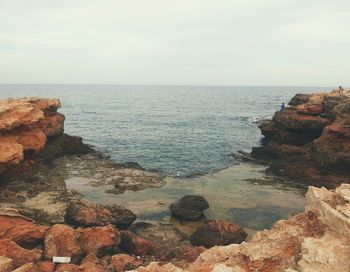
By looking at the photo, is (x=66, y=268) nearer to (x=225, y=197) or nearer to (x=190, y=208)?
(x=190, y=208)

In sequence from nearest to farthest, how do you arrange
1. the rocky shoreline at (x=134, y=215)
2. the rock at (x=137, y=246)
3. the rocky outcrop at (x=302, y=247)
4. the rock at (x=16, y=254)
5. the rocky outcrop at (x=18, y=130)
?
the rocky outcrop at (x=302, y=247), the rocky shoreline at (x=134, y=215), the rock at (x=16, y=254), the rock at (x=137, y=246), the rocky outcrop at (x=18, y=130)

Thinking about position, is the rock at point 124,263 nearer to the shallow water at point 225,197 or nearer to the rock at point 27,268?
the rock at point 27,268

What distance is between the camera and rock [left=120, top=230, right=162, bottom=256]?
1755cm

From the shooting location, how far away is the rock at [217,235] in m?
19.0

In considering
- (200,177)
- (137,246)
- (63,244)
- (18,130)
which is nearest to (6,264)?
(63,244)

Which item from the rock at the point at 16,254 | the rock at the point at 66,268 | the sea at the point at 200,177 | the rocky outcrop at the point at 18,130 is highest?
the rocky outcrop at the point at 18,130

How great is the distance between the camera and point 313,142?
115ft

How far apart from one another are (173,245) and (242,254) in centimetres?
1119

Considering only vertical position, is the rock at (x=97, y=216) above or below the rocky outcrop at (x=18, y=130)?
below

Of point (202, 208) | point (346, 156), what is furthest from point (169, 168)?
point (346, 156)

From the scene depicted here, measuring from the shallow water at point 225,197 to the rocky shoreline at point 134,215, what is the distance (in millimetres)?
1279

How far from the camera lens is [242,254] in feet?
29.6

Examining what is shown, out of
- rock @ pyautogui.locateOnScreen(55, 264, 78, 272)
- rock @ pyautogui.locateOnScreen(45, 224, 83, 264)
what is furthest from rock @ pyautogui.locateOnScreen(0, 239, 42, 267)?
rock @ pyautogui.locateOnScreen(55, 264, 78, 272)

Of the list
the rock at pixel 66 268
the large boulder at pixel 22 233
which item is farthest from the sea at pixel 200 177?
the rock at pixel 66 268
